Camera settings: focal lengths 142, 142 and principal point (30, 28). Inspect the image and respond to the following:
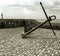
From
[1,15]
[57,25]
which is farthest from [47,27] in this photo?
[1,15]

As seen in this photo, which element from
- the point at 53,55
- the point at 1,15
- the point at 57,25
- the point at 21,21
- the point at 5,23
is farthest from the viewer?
the point at 1,15

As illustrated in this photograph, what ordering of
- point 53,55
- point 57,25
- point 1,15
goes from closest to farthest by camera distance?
point 53,55, point 57,25, point 1,15

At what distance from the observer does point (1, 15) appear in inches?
902

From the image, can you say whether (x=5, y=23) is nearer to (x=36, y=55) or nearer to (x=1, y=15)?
(x=1, y=15)

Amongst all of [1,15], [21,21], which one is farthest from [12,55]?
[1,15]

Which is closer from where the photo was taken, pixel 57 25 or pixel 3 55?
pixel 3 55

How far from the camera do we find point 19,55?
20.4 ft

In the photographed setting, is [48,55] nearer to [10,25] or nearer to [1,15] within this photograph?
[10,25]

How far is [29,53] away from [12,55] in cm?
79

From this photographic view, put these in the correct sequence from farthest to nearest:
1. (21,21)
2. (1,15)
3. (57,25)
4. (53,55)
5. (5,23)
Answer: (1,15) → (21,21) → (5,23) → (57,25) → (53,55)

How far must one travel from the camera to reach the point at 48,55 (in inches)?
244

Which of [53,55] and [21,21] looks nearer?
[53,55]

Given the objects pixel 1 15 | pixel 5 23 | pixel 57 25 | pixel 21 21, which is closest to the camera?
pixel 57 25

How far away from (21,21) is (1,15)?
4.78m
